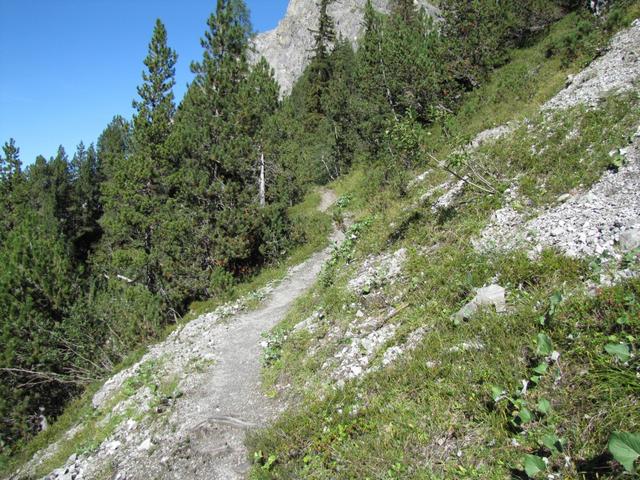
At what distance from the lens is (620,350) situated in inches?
126

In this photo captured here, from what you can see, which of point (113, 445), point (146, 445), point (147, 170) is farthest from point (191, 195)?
point (146, 445)

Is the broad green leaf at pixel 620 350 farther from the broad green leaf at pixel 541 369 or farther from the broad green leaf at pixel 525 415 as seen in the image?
the broad green leaf at pixel 525 415

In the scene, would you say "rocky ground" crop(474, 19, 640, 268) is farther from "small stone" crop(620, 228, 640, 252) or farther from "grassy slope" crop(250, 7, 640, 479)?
"grassy slope" crop(250, 7, 640, 479)

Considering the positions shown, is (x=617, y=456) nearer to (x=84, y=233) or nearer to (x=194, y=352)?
(x=194, y=352)

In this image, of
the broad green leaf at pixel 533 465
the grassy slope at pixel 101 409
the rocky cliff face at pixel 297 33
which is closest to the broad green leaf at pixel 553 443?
the broad green leaf at pixel 533 465

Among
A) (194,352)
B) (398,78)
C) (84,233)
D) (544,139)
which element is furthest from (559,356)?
(84,233)

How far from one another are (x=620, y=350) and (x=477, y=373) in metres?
1.48

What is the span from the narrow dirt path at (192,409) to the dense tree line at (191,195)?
459 centimetres

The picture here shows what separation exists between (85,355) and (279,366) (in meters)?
14.4

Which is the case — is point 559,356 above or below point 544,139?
below

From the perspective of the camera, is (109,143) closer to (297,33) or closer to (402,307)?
(402,307)

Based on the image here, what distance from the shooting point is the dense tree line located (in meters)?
17.2

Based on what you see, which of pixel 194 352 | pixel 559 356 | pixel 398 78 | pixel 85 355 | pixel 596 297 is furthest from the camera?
pixel 398 78

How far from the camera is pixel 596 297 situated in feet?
13.6
